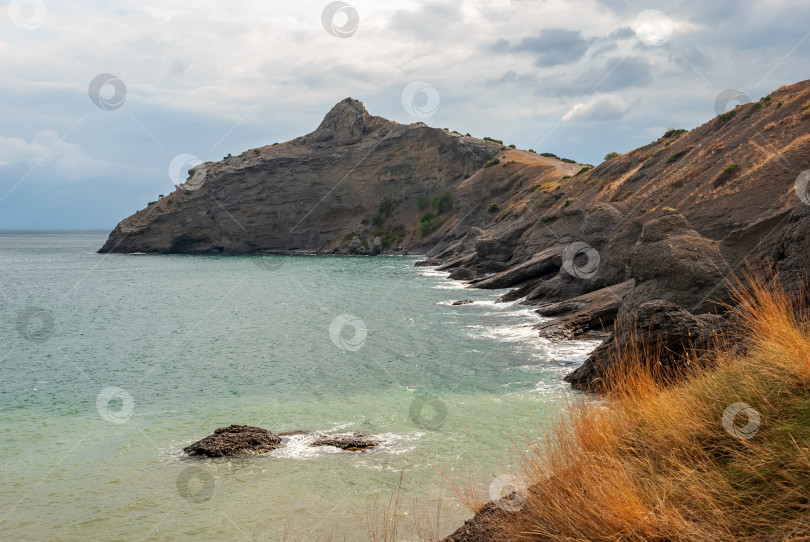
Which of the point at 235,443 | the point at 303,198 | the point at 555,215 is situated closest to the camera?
the point at 235,443

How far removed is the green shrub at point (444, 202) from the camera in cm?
12100

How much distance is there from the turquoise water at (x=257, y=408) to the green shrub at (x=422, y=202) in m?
83.3

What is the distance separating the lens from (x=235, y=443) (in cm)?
1466

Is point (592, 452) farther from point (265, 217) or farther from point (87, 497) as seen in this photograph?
point (265, 217)

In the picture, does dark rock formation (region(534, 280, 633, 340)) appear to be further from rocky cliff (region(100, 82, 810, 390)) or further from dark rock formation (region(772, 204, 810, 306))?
dark rock formation (region(772, 204, 810, 306))

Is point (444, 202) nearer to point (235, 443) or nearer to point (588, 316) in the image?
point (588, 316)

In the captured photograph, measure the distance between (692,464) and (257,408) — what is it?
15.7 meters

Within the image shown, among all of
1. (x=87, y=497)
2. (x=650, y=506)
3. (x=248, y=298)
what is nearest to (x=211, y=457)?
(x=87, y=497)

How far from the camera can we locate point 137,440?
16.2 metres

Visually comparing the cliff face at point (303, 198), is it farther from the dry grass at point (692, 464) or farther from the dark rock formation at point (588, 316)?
the dry grass at point (692, 464)

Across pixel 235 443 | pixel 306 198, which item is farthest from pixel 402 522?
pixel 306 198

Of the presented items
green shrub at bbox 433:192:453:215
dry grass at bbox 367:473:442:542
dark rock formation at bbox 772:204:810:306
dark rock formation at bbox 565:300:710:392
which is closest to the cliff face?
green shrub at bbox 433:192:453:215

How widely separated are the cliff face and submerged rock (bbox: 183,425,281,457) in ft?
376

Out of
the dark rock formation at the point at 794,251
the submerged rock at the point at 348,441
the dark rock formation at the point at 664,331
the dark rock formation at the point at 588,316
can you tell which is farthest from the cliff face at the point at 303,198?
the submerged rock at the point at 348,441
